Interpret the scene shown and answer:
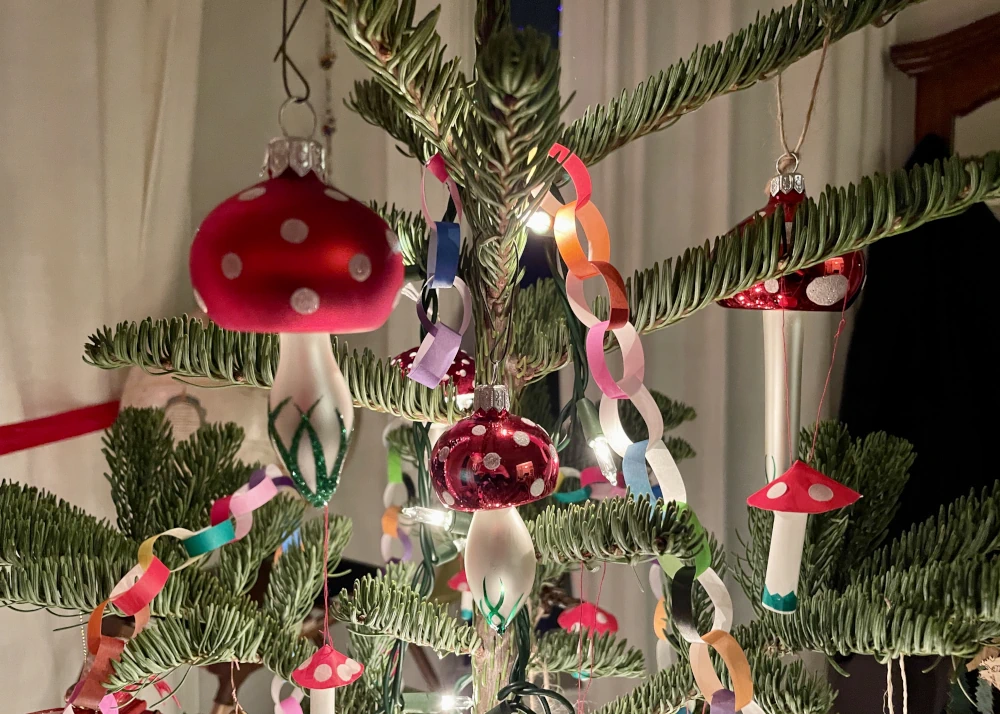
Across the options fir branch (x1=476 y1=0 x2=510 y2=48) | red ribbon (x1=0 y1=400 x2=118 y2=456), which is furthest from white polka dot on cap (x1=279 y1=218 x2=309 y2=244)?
red ribbon (x1=0 y1=400 x2=118 y2=456)

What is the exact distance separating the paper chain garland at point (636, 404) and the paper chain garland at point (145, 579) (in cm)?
18

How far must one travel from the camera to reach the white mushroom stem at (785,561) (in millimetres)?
508

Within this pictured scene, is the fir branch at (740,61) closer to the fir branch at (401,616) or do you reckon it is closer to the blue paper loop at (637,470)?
the blue paper loop at (637,470)

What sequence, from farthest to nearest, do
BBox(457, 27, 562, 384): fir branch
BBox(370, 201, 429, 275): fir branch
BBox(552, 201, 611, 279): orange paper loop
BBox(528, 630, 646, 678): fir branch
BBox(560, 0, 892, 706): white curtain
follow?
BBox(560, 0, 892, 706): white curtain < BBox(528, 630, 646, 678): fir branch < BBox(370, 201, 429, 275): fir branch < BBox(552, 201, 611, 279): orange paper loop < BBox(457, 27, 562, 384): fir branch

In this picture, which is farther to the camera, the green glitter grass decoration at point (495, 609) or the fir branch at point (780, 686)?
the fir branch at point (780, 686)

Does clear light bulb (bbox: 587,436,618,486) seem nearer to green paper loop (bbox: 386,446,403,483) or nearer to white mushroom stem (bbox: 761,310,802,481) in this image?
white mushroom stem (bbox: 761,310,802,481)

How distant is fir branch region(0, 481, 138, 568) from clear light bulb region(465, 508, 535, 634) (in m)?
0.25

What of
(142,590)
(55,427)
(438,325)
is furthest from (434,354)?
(55,427)

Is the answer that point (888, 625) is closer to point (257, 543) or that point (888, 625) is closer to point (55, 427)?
point (257, 543)

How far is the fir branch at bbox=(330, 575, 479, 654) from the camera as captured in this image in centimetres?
47

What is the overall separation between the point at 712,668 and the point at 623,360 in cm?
16

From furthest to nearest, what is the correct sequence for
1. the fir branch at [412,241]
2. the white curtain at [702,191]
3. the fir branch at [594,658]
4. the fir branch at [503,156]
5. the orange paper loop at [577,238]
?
1. the white curtain at [702,191]
2. the fir branch at [594,658]
3. the fir branch at [412,241]
4. the orange paper loop at [577,238]
5. the fir branch at [503,156]

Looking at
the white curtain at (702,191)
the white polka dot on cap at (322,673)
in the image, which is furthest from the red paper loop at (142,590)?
the white curtain at (702,191)

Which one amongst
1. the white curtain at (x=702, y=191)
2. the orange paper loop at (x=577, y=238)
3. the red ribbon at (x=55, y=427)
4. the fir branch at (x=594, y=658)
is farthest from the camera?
the white curtain at (x=702, y=191)
